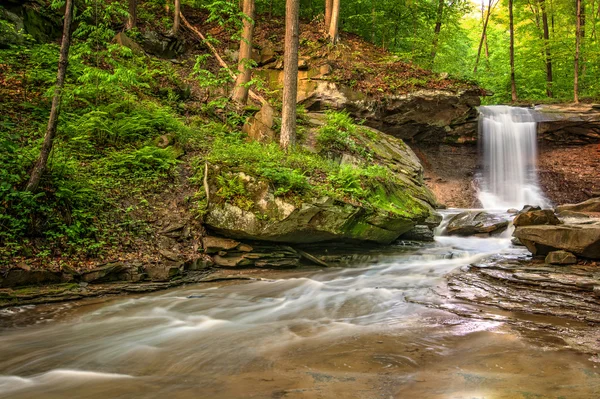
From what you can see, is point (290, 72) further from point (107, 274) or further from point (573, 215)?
point (573, 215)

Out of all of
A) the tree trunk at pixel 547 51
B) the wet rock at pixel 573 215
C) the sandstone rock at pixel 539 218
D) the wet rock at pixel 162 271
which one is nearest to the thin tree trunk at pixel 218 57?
the wet rock at pixel 162 271

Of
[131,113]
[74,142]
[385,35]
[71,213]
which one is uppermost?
[385,35]

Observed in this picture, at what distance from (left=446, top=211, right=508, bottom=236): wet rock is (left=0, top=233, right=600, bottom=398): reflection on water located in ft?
17.6

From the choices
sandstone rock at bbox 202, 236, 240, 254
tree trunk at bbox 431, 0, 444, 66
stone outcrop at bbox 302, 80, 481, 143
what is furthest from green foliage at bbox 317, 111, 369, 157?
tree trunk at bbox 431, 0, 444, 66

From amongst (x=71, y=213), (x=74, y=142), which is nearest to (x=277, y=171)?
(x=71, y=213)

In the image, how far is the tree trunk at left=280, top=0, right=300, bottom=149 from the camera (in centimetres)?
1002

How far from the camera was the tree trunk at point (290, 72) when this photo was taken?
10.0 meters

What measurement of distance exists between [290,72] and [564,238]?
23.8 feet

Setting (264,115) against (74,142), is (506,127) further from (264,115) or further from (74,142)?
(74,142)

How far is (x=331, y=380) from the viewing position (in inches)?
133

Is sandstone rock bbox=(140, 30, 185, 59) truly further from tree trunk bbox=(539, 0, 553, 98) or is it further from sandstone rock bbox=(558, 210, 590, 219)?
tree trunk bbox=(539, 0, 553, 98)

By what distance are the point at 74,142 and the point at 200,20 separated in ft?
43.0

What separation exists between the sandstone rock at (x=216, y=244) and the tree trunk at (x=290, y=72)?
3371 millimetres

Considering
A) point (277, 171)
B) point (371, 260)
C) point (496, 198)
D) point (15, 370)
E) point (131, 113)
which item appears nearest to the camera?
point (15, 370)
